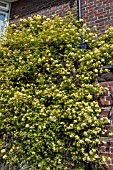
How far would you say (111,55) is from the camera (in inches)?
136

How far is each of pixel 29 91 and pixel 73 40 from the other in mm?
1260

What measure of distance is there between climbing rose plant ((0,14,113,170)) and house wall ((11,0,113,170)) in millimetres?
153

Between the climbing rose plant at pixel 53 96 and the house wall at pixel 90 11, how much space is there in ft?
0.50

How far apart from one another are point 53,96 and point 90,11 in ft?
6.74

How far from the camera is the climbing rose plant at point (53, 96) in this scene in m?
3.22

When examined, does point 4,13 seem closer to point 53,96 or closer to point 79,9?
point 79,9

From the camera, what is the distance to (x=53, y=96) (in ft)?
11.3

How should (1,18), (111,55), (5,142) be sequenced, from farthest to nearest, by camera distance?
(1,18) → (5,142) → (111,55)

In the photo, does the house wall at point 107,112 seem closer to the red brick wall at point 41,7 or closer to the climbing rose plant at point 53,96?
the climbing rose plant at point 53,96

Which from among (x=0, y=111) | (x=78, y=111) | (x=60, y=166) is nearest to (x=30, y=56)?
(x=0, y=111)

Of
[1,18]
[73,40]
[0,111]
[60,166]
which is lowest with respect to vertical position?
[60,166]

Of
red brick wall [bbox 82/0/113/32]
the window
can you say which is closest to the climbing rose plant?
red brick wall [bbox 82/0/113/32]

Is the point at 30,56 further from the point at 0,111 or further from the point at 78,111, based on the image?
the point at 78,111

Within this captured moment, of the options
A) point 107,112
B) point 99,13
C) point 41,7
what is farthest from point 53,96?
point 41,7
